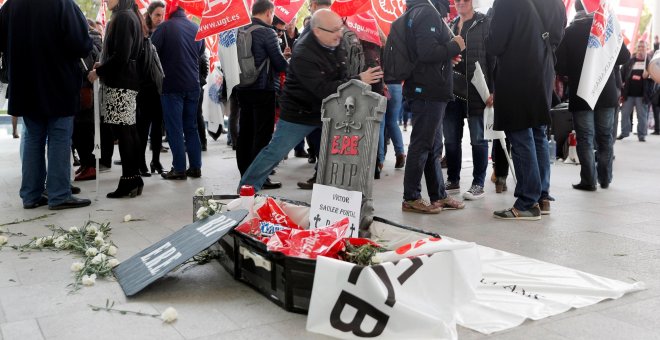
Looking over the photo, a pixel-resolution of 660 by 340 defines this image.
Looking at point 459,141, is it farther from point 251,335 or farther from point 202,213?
point 251,335

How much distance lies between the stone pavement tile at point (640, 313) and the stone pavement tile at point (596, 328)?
47 millimetres

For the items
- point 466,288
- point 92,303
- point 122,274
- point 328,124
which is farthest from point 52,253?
point 466,288

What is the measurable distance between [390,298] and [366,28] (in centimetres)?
510

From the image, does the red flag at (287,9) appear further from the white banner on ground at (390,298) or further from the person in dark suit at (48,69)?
the white banner on ground at (390,298)

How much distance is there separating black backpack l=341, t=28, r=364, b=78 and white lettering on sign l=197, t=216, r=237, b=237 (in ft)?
6.46

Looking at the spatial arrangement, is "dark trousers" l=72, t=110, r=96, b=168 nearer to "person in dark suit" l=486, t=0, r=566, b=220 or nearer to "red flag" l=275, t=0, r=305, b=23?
"red flag" l=275, t=0, r=305, b=23

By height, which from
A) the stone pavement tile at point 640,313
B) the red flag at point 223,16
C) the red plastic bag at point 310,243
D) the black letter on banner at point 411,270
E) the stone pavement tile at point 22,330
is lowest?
Answer: the stone pavement tile at point 22,330

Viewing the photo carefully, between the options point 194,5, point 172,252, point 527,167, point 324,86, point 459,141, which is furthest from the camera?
point 194,5

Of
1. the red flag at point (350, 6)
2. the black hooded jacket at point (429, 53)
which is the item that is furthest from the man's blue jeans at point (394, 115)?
the black hooded jacket at point (429, 53)

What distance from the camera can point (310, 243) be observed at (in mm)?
3354

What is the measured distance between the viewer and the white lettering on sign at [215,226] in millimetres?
3587

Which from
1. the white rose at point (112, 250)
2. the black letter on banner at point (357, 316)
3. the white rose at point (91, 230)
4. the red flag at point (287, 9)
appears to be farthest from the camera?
the red flag at point (287, 9)

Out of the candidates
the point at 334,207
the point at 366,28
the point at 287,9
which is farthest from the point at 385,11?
the point at 334,207

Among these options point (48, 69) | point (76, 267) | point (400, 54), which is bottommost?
point (76, 267)
